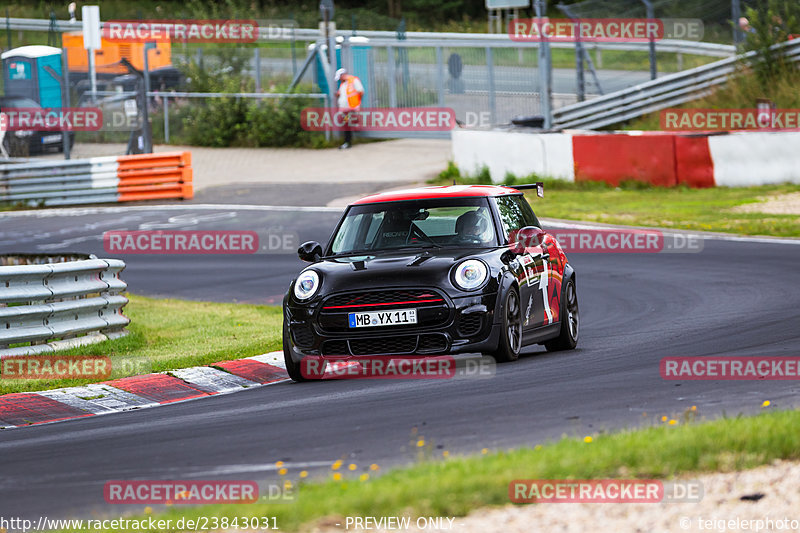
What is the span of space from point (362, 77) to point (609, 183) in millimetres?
9837

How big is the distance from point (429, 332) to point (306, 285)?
3.54 ft

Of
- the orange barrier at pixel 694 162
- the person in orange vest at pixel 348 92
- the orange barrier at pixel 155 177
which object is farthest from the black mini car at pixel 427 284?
the person in orange vest at pixel 348 92

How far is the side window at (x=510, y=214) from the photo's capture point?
35.3ft

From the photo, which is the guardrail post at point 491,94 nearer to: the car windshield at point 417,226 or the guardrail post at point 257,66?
the guardrail post at point 257,66

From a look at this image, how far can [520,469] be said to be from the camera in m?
5.70

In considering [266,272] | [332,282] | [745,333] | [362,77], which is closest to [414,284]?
[332,282]

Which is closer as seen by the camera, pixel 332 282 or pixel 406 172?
pixel 332 282

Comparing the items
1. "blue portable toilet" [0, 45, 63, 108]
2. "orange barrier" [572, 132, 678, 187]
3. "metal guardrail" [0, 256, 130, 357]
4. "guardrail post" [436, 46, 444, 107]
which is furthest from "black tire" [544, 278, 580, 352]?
"blue portable toilet" [0, 45, 63, 108]

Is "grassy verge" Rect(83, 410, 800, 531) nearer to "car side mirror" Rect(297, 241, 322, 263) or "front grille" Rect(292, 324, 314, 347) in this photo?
"front grille" Rect(292, 324, 314, 347)

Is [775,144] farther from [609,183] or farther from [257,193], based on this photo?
[257,193]

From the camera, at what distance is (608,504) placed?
17.7ft

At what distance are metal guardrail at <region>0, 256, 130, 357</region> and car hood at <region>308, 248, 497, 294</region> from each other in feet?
9.62

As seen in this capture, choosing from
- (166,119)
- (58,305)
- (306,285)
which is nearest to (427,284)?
(306,285)

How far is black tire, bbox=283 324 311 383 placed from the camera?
9.99 m
